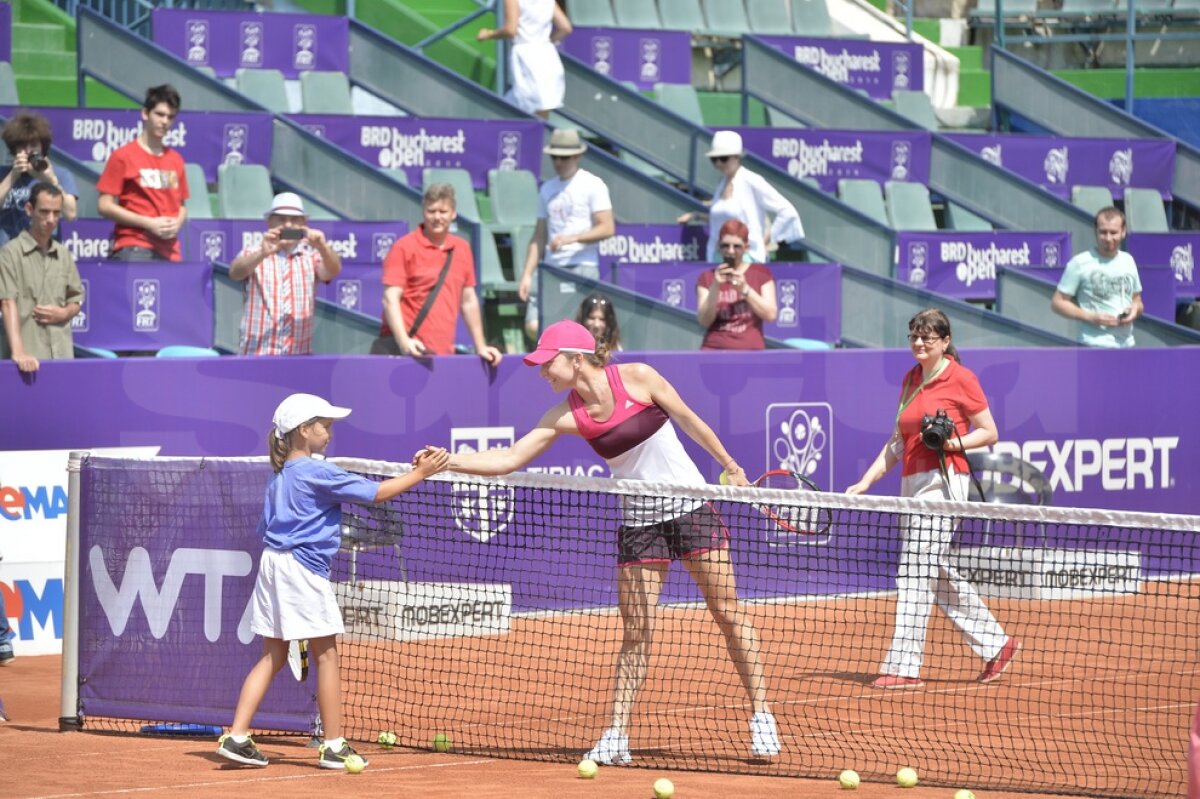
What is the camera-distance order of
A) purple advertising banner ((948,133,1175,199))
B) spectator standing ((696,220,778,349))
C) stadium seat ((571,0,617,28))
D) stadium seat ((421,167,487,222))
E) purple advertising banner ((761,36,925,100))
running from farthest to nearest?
1. purple advertising banner ((761,36,925,100))
2. stadium seat ((571,0,617,28))
3. purple advertising banner ((948,133,1175,199))
4. stadium seat ((421,167,487,222))
5. spectator standing ((696,220,778,349))

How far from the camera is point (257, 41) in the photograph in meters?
17.7

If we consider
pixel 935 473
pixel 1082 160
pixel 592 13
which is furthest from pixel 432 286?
pixel 1082 160

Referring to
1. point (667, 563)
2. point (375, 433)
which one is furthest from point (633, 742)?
point (375, 433)

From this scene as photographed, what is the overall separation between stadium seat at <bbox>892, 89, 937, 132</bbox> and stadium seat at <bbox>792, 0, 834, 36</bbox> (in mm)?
1666

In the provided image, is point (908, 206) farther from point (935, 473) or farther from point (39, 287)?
point (39, 287)

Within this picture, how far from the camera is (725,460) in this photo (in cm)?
863

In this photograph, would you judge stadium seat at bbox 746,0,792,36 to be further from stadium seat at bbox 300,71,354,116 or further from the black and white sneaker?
the black and white sneaker

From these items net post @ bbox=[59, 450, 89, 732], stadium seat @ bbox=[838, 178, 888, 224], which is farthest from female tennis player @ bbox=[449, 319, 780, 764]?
stadium seat @ bbox=[838, 178, 888, 224]

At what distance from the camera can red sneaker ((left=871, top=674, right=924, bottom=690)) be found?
1043cm

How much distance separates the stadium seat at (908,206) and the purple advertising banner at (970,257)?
3.68ft

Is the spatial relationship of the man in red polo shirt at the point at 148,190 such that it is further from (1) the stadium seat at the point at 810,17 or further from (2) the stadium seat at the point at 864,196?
(1) the stadium seat at the point at 810,17

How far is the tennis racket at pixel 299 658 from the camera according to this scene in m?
8.38

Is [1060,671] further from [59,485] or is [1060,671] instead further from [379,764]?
[59,485]

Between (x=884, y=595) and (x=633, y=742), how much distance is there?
4420mm
